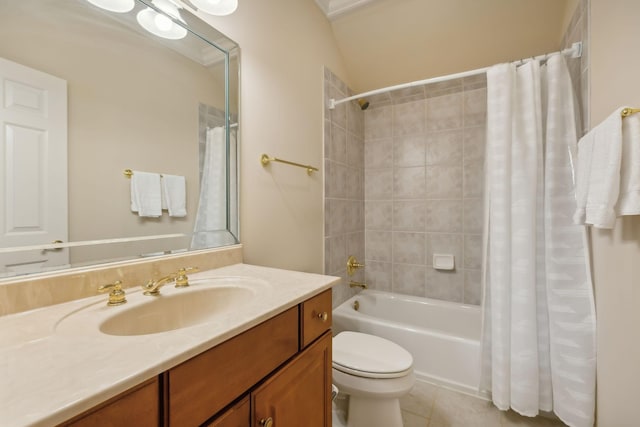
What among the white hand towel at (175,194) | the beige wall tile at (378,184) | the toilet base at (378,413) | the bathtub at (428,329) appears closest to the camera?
the white hand towel at (175,194)

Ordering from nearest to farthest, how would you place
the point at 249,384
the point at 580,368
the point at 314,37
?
the point at 249,384 < the point at 580,368 < the point at 314,37

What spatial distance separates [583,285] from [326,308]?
4.20 ft

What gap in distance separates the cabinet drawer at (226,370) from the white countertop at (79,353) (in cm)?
3

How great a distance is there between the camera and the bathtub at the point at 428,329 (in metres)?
1.62

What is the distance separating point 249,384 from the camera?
0.61m

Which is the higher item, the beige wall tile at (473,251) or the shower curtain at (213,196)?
the shower curtain at (213,196)

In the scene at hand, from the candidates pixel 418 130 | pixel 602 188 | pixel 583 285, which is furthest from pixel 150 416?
pixel 418 130

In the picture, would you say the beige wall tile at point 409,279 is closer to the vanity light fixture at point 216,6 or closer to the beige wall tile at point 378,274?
the beige wall tile at point 378,274

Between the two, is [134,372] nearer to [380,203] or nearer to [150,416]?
[150,416]

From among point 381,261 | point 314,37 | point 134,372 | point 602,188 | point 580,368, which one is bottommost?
point 580,368

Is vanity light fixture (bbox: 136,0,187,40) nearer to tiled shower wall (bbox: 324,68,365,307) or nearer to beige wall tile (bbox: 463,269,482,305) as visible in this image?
tiled shower wall (bbox: 324,68,365,307)

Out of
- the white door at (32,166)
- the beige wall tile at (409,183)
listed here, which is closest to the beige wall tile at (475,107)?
the beige wall tile at (409,183)

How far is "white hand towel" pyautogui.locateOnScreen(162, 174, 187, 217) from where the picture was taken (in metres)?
1.01

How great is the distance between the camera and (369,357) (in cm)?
132
